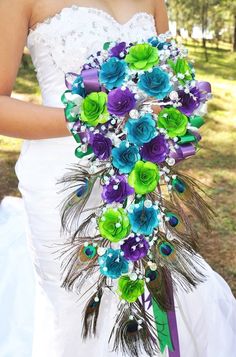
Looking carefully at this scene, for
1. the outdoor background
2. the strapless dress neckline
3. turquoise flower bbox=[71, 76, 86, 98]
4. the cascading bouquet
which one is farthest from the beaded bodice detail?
the outdoor background

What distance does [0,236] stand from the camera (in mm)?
3635

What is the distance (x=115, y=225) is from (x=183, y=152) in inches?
12.3

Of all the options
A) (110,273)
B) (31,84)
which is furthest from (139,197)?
(31,84)

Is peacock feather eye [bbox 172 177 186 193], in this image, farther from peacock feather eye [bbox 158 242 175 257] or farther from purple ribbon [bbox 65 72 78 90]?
purple ribbon [bbox 65 72 78 90]

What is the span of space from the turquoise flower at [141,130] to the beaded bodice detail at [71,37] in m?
0.68

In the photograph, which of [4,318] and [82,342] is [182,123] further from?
[4,318]

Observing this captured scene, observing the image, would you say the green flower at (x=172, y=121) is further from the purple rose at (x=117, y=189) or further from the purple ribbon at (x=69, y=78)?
the purple ribbon at (x=69, y=78)

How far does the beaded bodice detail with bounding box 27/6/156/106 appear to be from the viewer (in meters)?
1.95

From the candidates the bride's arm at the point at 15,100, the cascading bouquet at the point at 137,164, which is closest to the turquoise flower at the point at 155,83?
the cascading bouquet at the point at 137,164

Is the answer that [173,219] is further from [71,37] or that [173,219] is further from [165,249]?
[71,37]

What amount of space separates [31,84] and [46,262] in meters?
7.20

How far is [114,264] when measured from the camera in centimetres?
151

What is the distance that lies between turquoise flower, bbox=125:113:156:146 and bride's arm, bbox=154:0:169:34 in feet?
3.78

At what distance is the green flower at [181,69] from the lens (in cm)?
150
